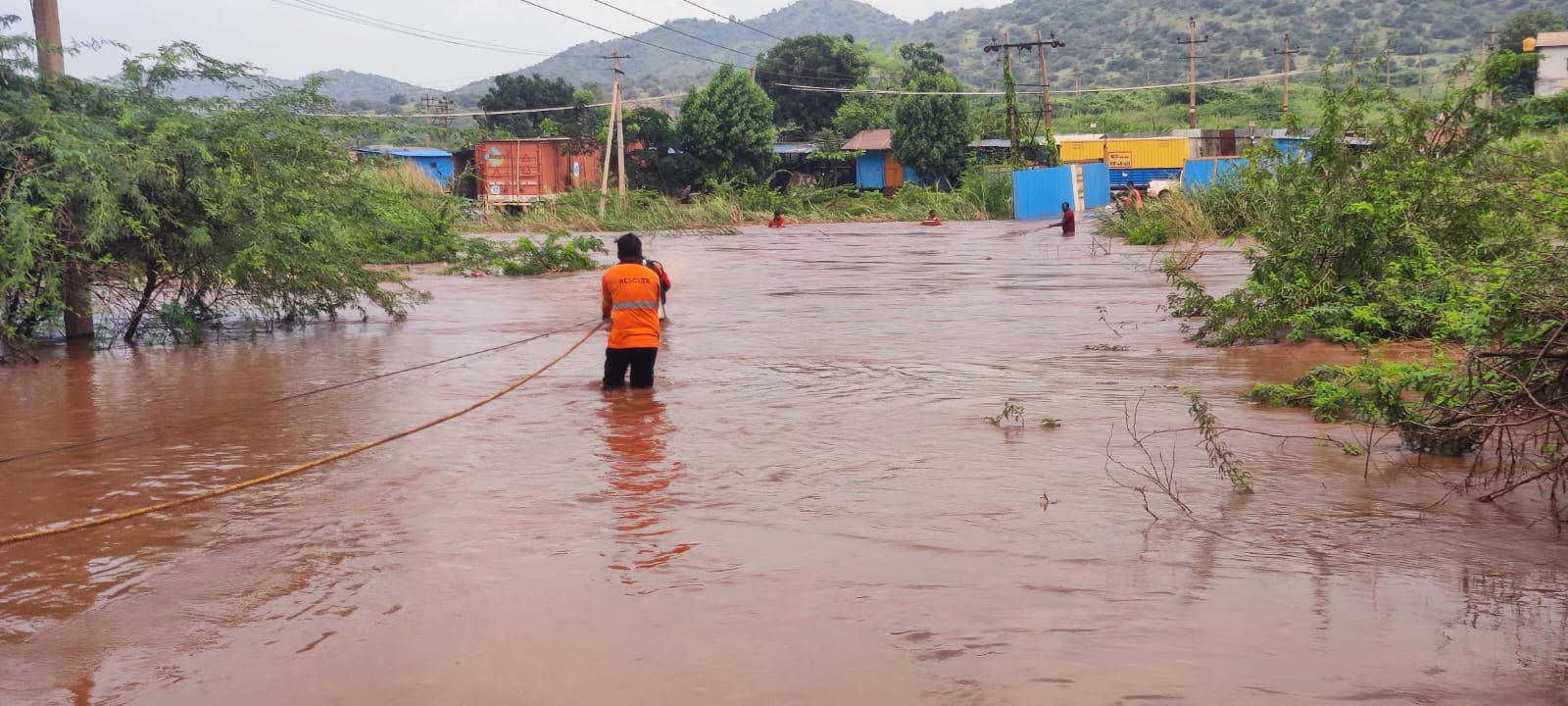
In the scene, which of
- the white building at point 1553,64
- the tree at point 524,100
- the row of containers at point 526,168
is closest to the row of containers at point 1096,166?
the white building at point 1553,64

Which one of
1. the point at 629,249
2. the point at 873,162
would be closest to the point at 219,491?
the point at 629,249

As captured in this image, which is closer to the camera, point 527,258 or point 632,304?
point 632,304

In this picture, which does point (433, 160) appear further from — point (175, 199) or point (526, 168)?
point (175, 199)

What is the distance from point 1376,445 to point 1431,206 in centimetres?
447

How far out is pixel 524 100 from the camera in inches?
2559

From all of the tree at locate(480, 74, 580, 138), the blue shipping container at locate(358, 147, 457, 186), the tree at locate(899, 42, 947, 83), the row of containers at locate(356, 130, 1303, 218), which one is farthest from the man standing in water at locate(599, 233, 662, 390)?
the tree at locate(899, 42, 947, 83)

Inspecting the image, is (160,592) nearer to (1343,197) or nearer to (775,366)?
(775,366)

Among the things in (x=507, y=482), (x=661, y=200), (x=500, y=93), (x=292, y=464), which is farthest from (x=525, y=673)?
(x=500, y=93)

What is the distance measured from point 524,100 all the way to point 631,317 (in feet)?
187

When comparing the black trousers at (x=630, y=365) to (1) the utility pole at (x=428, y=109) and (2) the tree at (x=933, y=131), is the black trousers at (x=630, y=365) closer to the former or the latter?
(2) the tree at (x=933, y=131)

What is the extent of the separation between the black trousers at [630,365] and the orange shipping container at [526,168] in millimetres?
43467

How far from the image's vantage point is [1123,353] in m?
12.3

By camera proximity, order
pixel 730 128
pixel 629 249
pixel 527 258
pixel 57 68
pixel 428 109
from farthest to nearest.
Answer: pixel 428 109, pixel 730 128, pixel 527 258, pixel 57 68, pixel 629 249

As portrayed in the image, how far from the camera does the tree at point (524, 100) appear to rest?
6444cm
